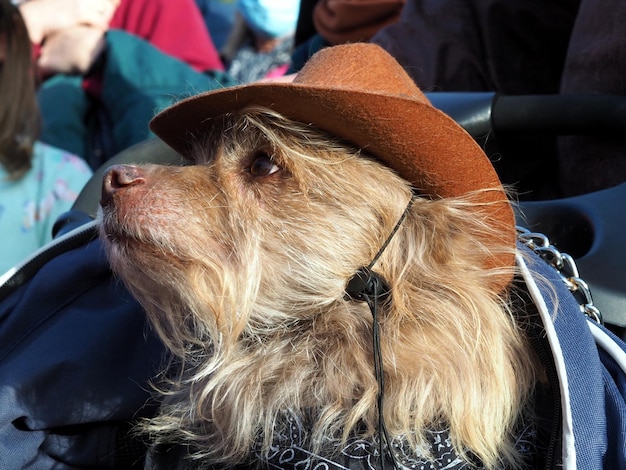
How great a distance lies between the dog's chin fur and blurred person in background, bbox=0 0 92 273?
4.30 feet

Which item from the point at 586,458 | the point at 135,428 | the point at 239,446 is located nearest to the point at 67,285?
the point at 135,428

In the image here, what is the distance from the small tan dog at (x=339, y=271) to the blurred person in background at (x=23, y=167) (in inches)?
51.5

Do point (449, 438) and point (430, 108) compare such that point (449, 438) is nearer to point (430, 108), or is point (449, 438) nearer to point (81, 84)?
point (430, 108)

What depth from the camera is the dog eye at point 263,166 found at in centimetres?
114

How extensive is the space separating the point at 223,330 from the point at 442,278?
355 millimetres

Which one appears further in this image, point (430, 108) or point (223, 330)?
point (223, 330)

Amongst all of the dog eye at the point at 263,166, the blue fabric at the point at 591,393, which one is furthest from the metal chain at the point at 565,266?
the dog eye at the point at 263,166

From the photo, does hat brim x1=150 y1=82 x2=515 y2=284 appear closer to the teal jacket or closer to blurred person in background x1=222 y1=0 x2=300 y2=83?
the teal jacket

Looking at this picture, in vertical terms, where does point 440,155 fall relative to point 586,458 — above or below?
above

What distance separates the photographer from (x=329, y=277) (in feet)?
3.71

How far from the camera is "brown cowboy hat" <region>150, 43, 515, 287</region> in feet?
3.27

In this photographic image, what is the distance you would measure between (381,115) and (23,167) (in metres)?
1.75

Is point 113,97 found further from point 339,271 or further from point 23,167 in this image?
point 339,271

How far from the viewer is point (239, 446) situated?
118 cm
